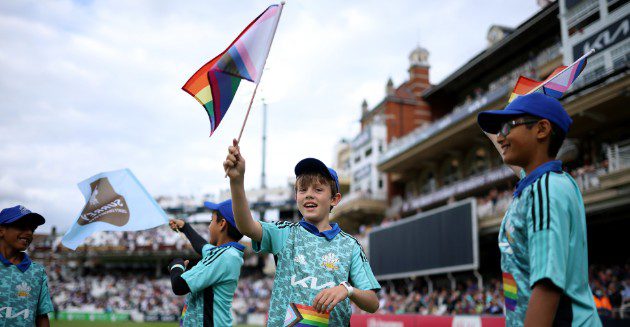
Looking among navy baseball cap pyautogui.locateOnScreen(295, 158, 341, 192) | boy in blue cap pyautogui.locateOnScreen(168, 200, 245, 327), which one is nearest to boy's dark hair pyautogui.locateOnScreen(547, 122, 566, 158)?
navy baseball cap pyautogui.locateOnScreen(295, 158, 341, 192)

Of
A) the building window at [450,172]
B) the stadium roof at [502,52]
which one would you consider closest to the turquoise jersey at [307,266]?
the stadium roof at [502,52]

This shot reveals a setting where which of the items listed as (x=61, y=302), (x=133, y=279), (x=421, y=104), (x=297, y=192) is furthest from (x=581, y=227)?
(x=133, y=279)

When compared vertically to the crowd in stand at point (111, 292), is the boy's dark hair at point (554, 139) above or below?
above

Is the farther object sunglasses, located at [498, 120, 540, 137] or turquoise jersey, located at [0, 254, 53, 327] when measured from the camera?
turquoise jersey, located at [0, 254, 53, 327]

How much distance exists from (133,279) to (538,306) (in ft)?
199

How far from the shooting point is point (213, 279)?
4477 millimetres

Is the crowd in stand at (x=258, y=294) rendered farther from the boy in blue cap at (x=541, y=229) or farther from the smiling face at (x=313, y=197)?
the boy in blue cap at (x=541, y=229)

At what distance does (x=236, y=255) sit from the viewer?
4688 millimetres

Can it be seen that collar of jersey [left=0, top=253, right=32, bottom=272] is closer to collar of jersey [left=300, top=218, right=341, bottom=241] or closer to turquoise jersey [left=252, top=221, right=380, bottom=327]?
turquoise jersey [left=252, top=221, right=380, bottom=327]

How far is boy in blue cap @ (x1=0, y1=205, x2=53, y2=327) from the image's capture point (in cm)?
511

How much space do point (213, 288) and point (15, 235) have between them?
2.24m

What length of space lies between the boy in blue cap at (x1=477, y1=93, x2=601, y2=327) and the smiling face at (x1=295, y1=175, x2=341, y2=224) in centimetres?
131

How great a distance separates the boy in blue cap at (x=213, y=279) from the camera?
14.4 ft

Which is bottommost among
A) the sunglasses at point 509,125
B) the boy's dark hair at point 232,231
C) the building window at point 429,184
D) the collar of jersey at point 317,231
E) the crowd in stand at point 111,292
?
the crowd in stand at point 111,292
